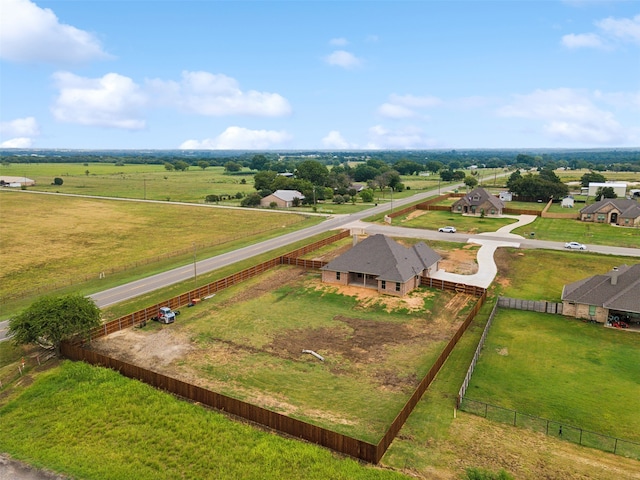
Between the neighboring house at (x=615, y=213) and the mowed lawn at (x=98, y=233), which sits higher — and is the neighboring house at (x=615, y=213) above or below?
above

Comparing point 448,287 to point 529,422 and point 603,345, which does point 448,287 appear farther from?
point 529,422

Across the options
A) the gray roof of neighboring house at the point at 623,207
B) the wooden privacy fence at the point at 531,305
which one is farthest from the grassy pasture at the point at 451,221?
the wooden privacy fence at the point at 531,305

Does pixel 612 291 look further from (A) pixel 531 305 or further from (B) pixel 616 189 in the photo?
(B) pixel 616 189

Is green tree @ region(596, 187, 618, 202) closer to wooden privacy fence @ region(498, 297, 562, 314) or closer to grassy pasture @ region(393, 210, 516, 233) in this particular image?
grassy pasture @ region(393, 210, 516, 233)

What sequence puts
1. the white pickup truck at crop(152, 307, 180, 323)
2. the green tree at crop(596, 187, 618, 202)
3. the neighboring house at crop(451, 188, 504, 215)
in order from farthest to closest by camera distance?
the green tree at crop(596, 187, 618, 202) → the neighboring house at crop(451, 188, 504, 215) → the white pickup truck at crop(152, 307, 180, 323)

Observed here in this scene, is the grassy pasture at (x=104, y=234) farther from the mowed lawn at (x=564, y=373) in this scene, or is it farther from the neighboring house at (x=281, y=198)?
the mowed lawn at (x=564, y=373)

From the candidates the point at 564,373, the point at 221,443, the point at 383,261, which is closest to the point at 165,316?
the point at 221,443

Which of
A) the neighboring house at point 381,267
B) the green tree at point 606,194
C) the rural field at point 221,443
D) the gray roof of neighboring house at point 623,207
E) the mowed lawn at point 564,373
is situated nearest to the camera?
the rural field at point 221,443

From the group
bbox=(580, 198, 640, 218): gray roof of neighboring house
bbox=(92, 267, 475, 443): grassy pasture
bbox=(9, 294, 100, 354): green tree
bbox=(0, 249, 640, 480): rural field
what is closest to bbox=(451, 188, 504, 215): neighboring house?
bbox=(580, 198, 640, 218): gray roof of neighboring house
